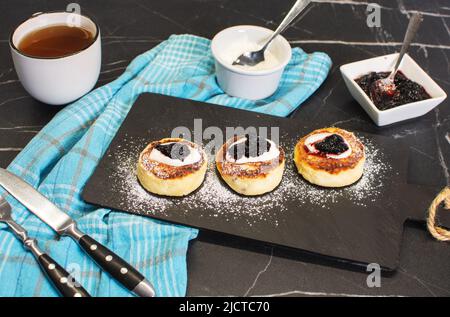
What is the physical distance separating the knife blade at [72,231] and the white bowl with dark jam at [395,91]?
1.01m

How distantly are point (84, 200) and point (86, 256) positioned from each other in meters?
0.18

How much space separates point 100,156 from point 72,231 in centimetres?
34

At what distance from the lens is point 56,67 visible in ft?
5.99

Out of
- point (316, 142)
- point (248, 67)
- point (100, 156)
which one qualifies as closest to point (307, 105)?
point (248, 67)

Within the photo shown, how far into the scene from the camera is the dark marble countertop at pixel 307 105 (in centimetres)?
153

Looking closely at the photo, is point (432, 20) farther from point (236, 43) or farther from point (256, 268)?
point (256, 268)

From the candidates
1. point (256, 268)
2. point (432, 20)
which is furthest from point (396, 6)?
point (256, 268)

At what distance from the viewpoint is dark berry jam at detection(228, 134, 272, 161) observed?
1.70 metres

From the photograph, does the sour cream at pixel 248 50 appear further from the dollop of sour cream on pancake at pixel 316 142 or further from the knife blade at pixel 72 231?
the knife blade at pixel 72 231

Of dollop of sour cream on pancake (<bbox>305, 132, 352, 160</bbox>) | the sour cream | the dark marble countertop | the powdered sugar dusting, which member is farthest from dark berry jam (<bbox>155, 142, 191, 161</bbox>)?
the sour cream

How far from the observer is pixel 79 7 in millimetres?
2502

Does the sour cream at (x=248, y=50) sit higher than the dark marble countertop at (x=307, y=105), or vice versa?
the sour cream at (x=248, y=50)

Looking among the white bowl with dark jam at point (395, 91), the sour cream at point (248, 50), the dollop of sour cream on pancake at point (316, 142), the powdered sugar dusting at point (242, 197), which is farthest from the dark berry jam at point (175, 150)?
the white bowl with dark jam at point (395, 91)

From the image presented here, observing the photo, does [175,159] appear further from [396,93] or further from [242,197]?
[396,93]
